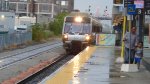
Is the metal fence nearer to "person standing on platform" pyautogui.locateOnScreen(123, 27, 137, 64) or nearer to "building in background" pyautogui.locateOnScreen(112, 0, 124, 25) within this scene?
"building in background" pyautogui.locateOnScreen(112, 0, 124, 25)

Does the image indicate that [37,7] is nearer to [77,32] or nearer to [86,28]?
[86,28]

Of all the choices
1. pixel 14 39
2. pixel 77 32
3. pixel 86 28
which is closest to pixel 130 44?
pixel 77 32

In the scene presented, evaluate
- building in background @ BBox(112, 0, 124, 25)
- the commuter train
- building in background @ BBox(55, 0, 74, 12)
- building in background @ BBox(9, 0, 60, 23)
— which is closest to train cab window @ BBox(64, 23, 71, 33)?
the commuter train

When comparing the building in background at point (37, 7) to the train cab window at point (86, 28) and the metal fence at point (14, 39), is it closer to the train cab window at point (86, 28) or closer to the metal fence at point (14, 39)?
the metal fence at point (14, 39)

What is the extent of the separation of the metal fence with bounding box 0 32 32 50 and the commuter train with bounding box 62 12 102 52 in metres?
7.07

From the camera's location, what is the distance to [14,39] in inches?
2037

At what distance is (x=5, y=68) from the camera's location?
26.1 metres

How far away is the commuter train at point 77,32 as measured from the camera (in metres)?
40.5

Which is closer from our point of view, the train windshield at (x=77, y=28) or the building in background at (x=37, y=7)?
the train windshield at (x=77, y=28)

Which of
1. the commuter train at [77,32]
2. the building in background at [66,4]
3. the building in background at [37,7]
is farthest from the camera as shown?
the building in background at [66,4]

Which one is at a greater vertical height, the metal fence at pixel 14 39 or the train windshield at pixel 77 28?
the train windshield at pixel 77 28

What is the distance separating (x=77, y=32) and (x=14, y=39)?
1269 centimetres

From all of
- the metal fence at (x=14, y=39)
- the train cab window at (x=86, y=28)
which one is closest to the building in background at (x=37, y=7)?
the metal fence at (x=14, y=39)

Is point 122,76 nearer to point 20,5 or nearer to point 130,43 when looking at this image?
point 130,43
